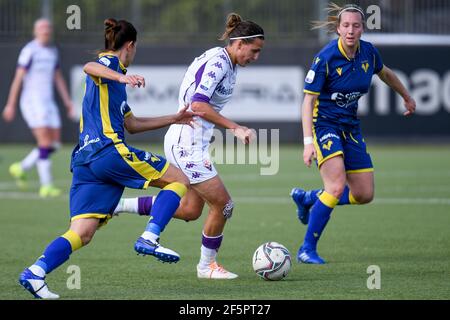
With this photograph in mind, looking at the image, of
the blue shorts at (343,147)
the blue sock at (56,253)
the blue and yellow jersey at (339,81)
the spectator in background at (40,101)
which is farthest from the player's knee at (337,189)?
the spectator in background at (40,101)

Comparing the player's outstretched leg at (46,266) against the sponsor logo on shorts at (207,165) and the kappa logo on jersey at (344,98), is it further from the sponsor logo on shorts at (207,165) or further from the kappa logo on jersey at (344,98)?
the kappa logo on jersey at (344,98)

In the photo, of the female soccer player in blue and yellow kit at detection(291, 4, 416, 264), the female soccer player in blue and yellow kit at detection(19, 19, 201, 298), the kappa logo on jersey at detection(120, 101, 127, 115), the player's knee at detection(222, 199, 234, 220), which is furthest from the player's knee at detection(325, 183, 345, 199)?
the kappa logo on jersey at detection(120, 101, 127, 115)

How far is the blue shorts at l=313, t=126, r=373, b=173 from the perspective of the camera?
8.96m

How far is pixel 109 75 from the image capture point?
275 inches

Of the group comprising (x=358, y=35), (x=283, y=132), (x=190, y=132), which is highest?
(x=358, y=35)

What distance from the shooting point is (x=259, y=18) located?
2375cm

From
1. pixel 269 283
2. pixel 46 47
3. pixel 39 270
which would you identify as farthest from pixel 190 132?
pixel 46 47

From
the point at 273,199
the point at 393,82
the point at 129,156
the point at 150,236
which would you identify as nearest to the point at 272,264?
the point at 150,236

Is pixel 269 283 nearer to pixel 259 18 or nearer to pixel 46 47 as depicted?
pixel 46 47

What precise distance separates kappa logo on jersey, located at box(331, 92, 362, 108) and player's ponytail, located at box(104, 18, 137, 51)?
7.65 feet

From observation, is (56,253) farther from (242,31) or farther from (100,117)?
(242,31)

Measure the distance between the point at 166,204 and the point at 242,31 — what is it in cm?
163
